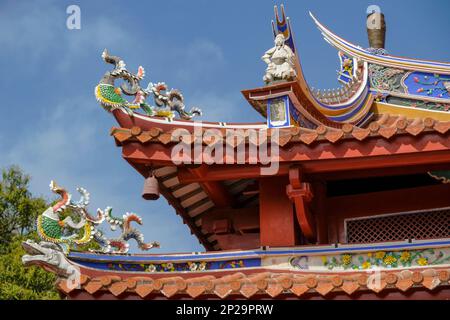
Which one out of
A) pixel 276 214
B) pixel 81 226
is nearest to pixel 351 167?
pixel 276 214

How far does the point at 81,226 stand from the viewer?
8.78 m

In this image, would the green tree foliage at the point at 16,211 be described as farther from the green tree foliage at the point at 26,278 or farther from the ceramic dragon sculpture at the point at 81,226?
the ceramic dragon sculpture at the point at 81,226

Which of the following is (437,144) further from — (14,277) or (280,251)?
(14,277)

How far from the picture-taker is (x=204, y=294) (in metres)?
7.66

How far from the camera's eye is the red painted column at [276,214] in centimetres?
888


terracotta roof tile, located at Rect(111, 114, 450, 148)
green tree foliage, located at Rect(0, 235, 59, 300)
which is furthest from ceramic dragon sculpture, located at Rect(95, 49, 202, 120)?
green tree foliage, located at Rect(0, 235, 59, 300)

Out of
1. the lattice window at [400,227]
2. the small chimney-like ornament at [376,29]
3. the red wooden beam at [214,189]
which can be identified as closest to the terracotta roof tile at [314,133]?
the red wooden beam at [214,189]

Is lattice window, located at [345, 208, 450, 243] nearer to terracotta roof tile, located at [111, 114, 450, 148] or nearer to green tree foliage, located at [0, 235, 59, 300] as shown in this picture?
terracotta roof tile, located at [111, 114, 450, 148]

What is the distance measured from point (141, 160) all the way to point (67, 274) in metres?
1.48

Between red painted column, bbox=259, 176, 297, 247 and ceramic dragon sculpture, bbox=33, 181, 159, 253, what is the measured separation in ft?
5.06

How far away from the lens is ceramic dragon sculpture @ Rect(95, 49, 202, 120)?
913 centimetres

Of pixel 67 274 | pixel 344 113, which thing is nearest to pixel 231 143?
pixel 67 274

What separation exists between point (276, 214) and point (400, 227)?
155 centimetres

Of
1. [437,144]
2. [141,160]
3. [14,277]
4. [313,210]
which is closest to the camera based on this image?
[437,144]
